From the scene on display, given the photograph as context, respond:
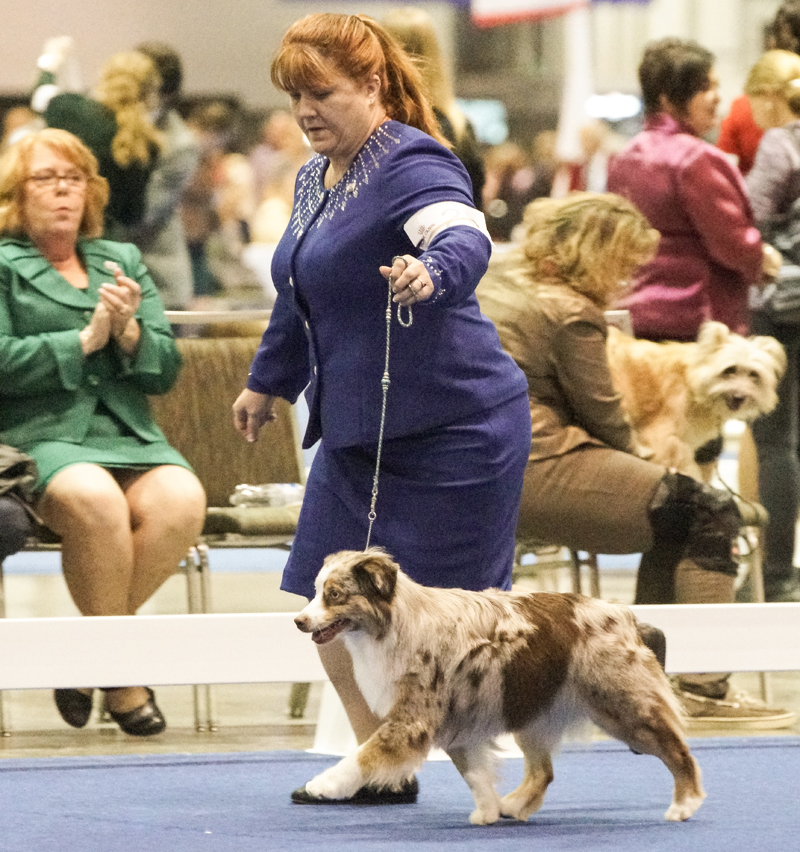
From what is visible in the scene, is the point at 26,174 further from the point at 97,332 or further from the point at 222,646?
the point at 222,646

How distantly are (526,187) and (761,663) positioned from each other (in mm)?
8595

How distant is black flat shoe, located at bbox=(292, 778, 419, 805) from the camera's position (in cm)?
325

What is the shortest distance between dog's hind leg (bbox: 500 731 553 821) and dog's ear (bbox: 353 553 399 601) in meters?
0.47

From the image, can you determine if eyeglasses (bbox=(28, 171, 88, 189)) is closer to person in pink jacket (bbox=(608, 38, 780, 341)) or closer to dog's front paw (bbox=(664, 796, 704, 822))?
person in pink jacket (bbox=(608, 38, 780, 341))

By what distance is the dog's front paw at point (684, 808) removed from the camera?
306 cm

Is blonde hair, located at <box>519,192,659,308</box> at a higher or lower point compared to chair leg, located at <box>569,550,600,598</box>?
higher

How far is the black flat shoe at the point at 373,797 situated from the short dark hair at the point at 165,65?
11.6 feet

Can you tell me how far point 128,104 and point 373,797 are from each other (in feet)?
10.2

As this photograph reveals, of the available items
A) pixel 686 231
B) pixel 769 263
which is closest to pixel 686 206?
pixel 686 231

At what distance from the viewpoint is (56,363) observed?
422 cm

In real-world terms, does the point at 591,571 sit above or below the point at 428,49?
below

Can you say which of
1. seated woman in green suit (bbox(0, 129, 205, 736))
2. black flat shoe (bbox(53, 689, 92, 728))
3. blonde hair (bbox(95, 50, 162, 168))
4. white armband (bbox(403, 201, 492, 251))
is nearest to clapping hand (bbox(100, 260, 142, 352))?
seated woman in green suit (bbox(0, 129, 205, 736))

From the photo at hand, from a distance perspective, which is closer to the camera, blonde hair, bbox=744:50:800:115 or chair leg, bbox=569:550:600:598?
chair leg, bbox=569:550:600:598

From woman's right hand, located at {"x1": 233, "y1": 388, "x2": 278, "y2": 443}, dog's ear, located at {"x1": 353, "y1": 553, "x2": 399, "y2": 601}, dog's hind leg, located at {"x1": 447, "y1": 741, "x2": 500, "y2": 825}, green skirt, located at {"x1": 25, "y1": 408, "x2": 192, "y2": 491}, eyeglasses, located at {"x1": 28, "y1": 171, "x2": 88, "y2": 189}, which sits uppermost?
eyeglasses, located at {"x1": 28, "y1": 171, "x2": 88, "y2": 189}
